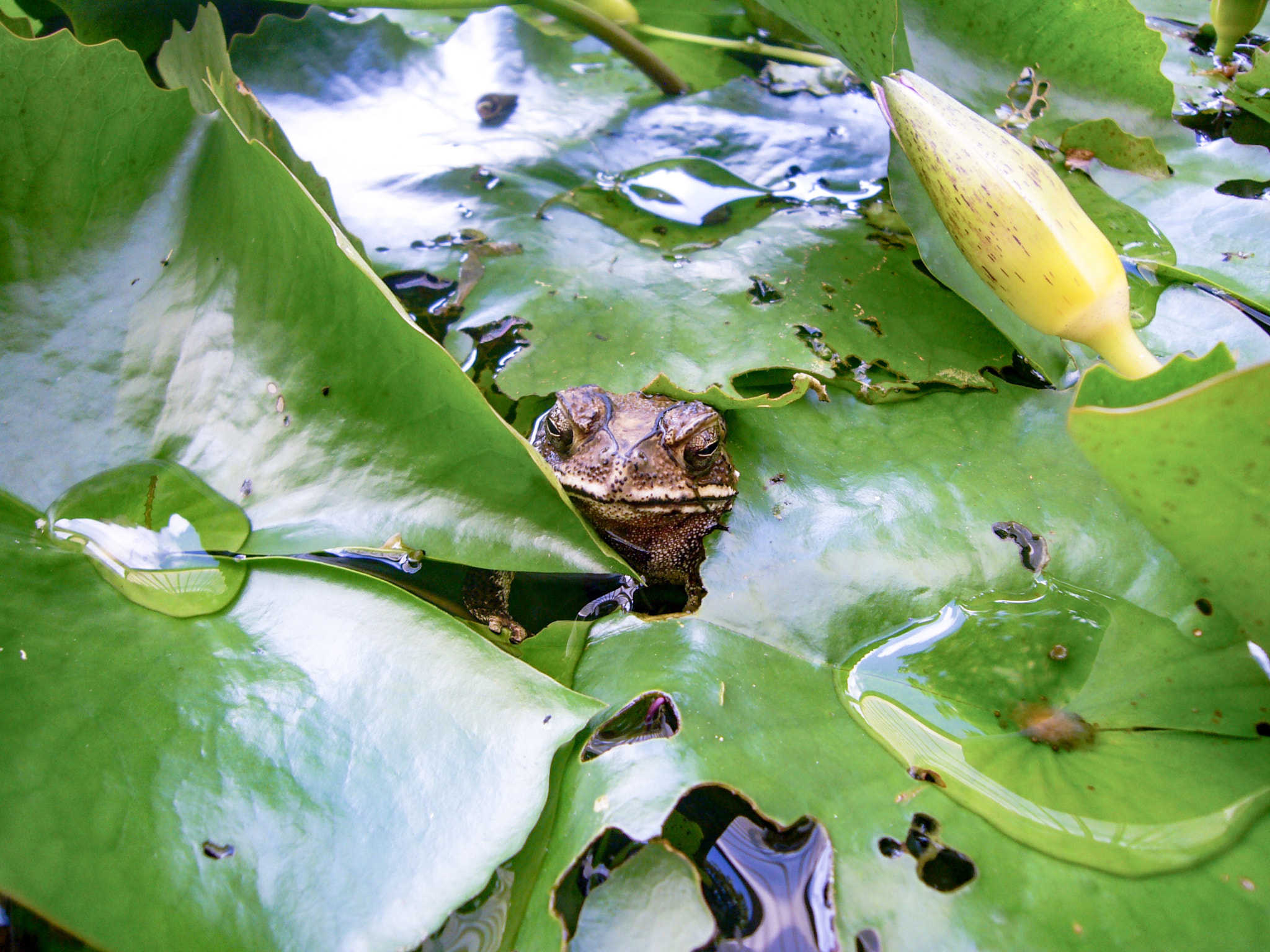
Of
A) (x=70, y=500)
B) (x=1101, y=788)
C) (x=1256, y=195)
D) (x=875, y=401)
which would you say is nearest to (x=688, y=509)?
(x=875, y=401)

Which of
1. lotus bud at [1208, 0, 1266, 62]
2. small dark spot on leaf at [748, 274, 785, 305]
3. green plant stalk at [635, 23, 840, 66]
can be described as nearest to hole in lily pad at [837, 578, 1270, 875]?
small dark spot on leaf at [748, 274, 785, 305]

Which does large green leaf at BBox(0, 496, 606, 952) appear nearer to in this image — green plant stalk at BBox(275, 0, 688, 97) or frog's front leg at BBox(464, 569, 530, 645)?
frog's front leg at BBox(464, 569, 530, 645)

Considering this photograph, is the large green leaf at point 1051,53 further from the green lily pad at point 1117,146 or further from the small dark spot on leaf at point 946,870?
the small dark spot on leaf at point 946,870

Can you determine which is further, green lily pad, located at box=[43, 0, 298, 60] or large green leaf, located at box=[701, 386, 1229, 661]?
green lily pad, located at box=[43, 0, 298, 60]

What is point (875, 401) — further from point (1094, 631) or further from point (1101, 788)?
point (1101, 788)

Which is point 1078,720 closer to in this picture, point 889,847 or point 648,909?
point 889,847

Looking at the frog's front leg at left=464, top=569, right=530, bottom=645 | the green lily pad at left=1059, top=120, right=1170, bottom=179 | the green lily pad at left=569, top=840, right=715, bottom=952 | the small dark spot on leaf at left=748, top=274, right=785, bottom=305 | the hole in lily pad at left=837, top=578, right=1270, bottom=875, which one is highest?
the green lily pad at left=1059, top=120, right=1170, bottom=179

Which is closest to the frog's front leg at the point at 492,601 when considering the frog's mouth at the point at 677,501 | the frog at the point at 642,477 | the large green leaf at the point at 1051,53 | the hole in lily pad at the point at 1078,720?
the frog at the point at 642,477
